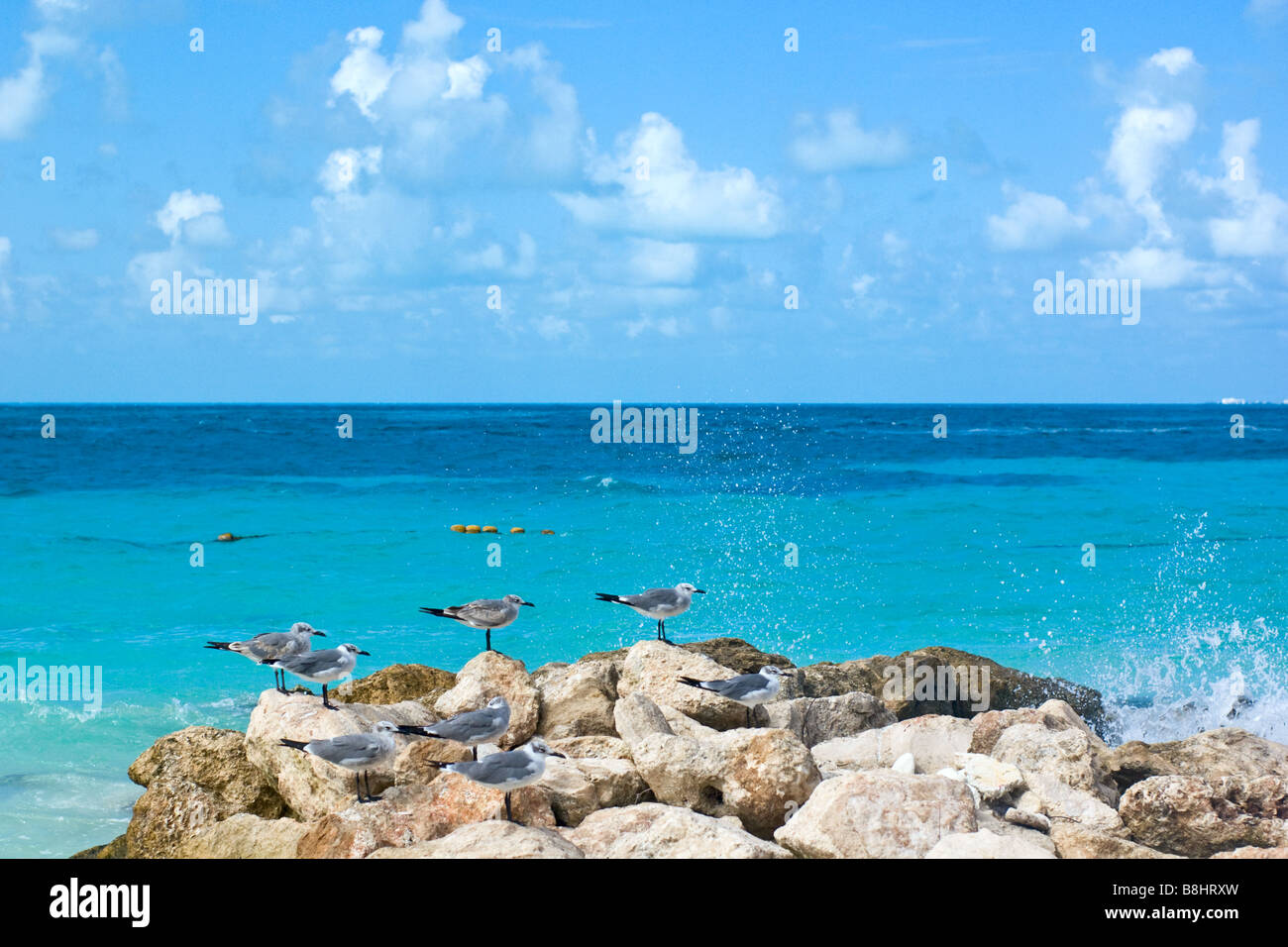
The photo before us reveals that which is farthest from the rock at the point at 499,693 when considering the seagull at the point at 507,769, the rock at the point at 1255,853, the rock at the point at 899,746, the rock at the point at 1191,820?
the rock at the point at 1255,853

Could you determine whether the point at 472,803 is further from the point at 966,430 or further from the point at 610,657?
the point at 966,430

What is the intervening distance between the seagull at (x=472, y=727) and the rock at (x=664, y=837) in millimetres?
806

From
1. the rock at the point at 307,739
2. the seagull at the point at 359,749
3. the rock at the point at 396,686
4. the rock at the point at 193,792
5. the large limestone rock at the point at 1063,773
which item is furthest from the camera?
the rock at the point at 396,686

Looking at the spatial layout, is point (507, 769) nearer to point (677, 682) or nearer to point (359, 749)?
point (359, 749)

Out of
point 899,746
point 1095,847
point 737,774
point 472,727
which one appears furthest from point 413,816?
point 899,746

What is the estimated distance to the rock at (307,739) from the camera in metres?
6.75

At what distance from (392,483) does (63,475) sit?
1008 cm

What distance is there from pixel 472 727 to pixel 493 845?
121 centimetres

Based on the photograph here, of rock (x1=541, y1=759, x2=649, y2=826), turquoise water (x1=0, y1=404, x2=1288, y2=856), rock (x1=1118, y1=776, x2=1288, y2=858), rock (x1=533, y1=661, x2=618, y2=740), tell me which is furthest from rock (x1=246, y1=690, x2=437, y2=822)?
rock (x1=1118, y1=776, x2=1288, y2=858)

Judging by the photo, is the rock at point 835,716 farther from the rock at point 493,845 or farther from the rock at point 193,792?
the rock at point 193,792

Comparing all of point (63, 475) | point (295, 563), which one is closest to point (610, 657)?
point (295, 563)

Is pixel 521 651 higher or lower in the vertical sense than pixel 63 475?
lower

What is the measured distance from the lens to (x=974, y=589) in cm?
1992
